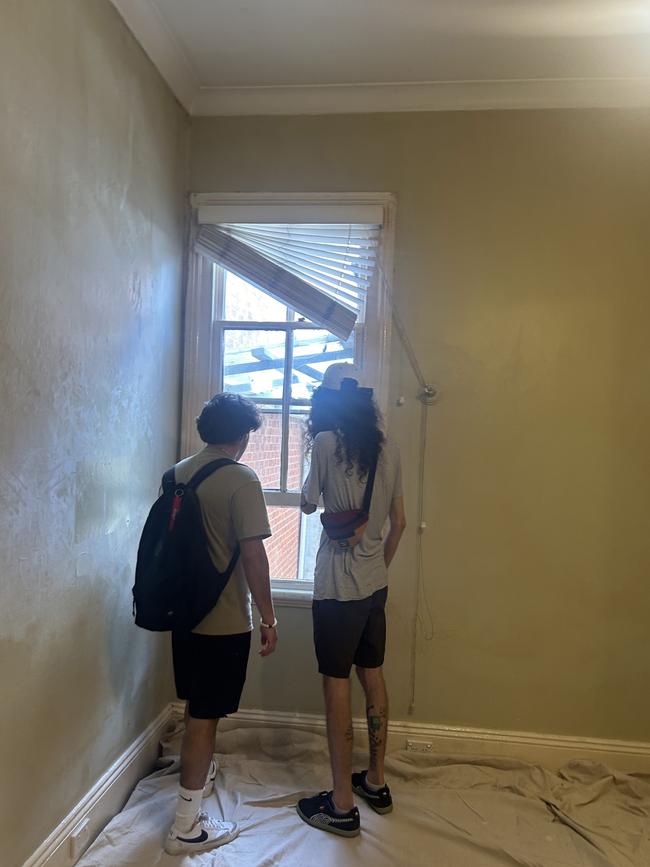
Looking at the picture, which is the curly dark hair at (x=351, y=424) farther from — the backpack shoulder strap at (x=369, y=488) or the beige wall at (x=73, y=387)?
the beige wall at (x=73, y=387)

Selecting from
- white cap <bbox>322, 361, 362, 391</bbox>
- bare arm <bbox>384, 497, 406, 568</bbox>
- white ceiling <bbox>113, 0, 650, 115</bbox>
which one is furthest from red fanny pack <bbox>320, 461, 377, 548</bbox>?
white ceiling <bbox>113, 0, 650, 115</bbox>

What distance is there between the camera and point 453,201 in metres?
2.31

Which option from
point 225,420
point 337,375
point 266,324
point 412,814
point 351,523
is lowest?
point 412,814

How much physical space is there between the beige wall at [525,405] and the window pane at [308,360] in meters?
0.32

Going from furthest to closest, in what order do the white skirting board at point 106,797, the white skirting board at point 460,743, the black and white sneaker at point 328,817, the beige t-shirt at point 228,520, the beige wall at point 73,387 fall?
1. the white skirting board at point 460,743
2. the black and white sneaker at point 328,817
3. the beige t-shirt at point 228,520
4. the white skirting board at point 106,797
5. the beige wall at point 73,387

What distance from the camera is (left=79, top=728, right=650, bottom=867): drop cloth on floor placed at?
1744 mm

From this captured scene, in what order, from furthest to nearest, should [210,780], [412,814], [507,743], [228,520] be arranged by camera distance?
[507,743] → [210,780] → [412,814] → [228,520]

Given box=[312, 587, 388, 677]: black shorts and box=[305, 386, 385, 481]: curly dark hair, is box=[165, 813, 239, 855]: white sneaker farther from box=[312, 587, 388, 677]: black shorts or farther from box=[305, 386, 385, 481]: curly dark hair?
box=[305, 386, 385, 481]: curly dark hair

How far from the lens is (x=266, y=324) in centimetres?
245

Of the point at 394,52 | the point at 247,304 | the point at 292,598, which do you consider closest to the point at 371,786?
the point at 292,598

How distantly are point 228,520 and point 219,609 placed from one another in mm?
263

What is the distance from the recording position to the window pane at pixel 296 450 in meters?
2.45

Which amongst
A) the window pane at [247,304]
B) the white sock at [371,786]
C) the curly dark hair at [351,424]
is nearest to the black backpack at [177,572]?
the curly dark hair at [351,424]

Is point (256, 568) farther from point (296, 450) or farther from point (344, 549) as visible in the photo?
point (296, 450)
